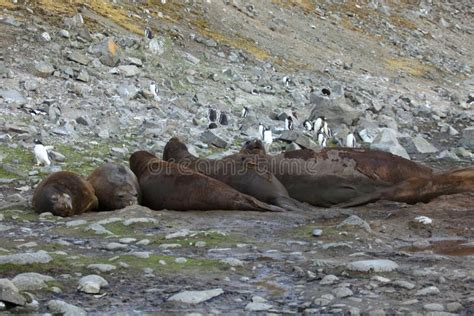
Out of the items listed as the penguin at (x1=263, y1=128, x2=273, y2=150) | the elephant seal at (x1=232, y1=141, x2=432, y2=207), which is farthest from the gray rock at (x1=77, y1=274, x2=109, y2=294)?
the penguin at (x1=263, y1=128, x2=273, y2=150)

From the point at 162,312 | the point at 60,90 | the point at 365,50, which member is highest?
the point at 365,50

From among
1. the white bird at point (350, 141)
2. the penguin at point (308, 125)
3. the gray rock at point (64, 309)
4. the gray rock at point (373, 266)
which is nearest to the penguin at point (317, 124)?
the penguin at point (308, 125)

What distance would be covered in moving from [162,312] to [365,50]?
26770 millimetres

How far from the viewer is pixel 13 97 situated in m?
15.1

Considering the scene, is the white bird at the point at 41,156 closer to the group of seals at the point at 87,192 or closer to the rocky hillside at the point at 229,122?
the rocky hillside at the point at 229,122

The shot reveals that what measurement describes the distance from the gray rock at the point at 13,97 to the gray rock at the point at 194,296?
33.7ft

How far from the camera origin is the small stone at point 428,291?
17.5ft

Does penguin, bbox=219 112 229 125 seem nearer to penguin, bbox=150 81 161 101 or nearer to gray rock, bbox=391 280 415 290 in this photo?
penguin, bbox=150 81 161 101

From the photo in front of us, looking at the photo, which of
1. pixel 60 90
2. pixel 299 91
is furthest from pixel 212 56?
pixel 60 90

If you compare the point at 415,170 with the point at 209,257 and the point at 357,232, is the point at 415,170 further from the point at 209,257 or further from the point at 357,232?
the point at 209,257

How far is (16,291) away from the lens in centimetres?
504

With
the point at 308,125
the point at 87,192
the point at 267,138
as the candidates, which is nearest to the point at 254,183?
A: the point at 87,192

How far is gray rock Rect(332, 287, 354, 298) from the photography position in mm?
5320

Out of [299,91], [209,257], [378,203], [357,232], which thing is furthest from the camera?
[299,91]
